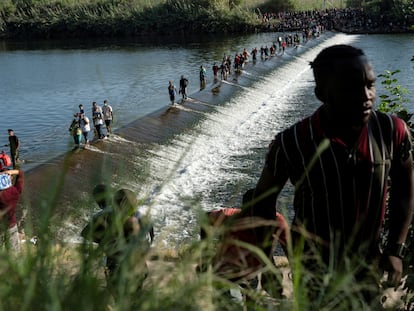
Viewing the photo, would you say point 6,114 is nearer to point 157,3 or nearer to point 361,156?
point 361,156

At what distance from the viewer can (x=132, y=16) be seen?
80625mm

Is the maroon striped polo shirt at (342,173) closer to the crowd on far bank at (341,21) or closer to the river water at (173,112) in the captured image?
the river water at (173,112)

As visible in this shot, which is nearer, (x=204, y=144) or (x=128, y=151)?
(x=128, y=151)

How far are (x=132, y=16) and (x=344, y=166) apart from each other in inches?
3234

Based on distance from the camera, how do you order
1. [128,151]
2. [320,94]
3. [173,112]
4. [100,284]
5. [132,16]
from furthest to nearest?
1. [132,16]
2. [173,112]
3. [128,151]
4. [320,94]
5. [100,284]

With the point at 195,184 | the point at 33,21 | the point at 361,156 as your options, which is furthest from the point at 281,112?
the point at 33,21

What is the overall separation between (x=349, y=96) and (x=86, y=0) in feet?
301

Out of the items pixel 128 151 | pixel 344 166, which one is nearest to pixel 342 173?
pixel 344 166

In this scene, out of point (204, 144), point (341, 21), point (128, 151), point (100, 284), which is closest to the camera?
point (100, 284)

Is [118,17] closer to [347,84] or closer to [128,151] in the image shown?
[128,151]

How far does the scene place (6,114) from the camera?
26.4 meters

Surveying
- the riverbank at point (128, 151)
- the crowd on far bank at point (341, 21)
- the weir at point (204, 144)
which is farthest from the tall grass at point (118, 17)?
the riverbank at point (128, 151)

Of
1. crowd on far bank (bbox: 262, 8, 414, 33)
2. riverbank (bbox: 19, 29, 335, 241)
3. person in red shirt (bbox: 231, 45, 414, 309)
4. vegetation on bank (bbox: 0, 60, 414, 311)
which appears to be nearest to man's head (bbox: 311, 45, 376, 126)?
person in red shirt (bbox: 231, 45, 414, 309)

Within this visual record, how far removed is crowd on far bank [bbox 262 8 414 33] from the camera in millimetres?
61562
